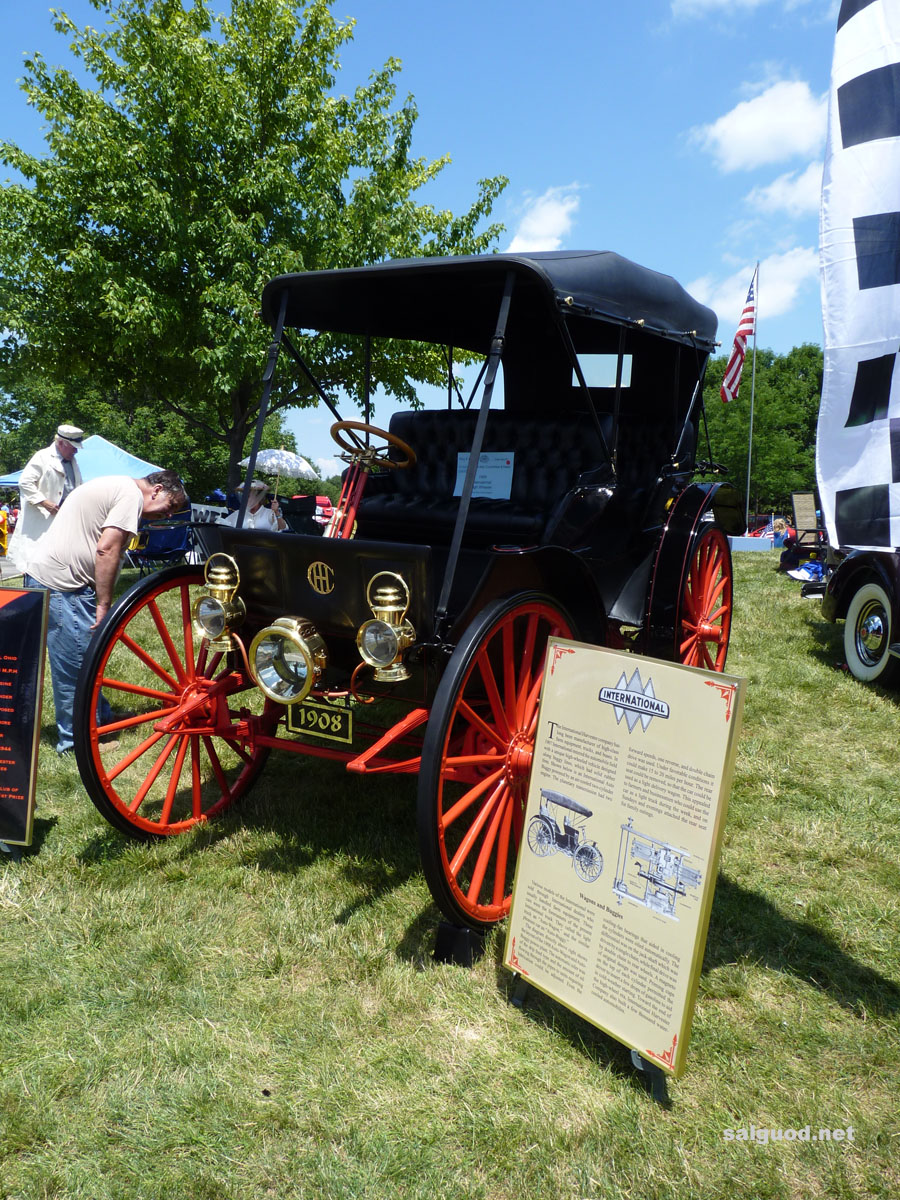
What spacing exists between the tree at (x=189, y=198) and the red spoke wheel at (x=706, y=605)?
7.19 metres

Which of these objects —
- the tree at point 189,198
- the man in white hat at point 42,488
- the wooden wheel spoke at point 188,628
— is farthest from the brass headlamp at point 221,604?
the tree at point 189,198

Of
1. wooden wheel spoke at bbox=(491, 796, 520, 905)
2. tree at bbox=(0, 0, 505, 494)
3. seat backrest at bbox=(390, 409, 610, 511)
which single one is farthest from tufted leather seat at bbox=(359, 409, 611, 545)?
tree at bbox=(0, 0, 505, 494)

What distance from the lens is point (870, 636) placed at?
5.81m

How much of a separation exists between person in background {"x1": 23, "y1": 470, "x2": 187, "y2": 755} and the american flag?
12365 millimetres

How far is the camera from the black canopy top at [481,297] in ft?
9.50

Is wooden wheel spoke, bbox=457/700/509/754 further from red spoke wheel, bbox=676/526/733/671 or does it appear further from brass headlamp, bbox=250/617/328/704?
red spoke wheel, bbox=676/526/733/671

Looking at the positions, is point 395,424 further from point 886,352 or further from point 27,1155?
point 27,1155

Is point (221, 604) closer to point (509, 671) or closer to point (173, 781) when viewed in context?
point (173, 781)

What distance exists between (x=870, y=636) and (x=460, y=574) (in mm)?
4066

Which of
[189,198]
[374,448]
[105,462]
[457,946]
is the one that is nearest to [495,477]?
[374,448]

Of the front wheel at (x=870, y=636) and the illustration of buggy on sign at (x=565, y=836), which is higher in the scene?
the front wheel at (x=870, y=636)

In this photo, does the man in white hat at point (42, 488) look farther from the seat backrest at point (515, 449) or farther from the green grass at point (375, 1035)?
the green grass at point (375, 1035)

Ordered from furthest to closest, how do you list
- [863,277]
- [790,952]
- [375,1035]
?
[790,952] < [375,1035] < [863,277]

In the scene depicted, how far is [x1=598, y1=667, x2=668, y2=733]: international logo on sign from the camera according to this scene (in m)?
2.10
